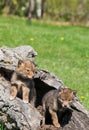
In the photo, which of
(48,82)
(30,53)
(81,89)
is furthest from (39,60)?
(48,82)

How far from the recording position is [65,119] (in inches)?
333

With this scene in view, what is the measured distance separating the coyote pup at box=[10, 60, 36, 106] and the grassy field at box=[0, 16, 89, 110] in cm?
279

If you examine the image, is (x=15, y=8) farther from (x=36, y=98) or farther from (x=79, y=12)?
(x=36, y=98)

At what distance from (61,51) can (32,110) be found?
29.9ft

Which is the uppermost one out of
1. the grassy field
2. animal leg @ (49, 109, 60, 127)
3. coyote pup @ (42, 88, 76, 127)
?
coyote pup @ (42, 88, 76, 127)

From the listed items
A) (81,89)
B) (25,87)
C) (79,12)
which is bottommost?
(79,12)

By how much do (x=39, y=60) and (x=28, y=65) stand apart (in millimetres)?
7354

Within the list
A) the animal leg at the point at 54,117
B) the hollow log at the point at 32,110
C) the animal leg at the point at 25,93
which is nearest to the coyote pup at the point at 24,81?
the animal leg at the point at 25,93

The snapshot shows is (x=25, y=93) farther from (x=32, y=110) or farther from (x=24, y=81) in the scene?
(x=32, y=110)

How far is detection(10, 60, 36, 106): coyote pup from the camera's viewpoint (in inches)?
310

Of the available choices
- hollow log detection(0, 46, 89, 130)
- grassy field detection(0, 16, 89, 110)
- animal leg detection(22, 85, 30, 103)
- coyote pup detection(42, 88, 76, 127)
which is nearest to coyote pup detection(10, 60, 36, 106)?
animal leg detection(22, 85, 30, 103)

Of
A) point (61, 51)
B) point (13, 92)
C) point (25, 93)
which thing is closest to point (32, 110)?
point (25, 93)

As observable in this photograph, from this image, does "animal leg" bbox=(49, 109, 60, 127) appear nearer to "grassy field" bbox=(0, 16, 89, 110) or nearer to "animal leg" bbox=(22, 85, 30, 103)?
"animal leg" bbox=(22, 85, 30, 103)

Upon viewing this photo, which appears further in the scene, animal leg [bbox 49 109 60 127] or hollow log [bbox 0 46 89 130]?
animal leg [bbox 49 109 60 127]
